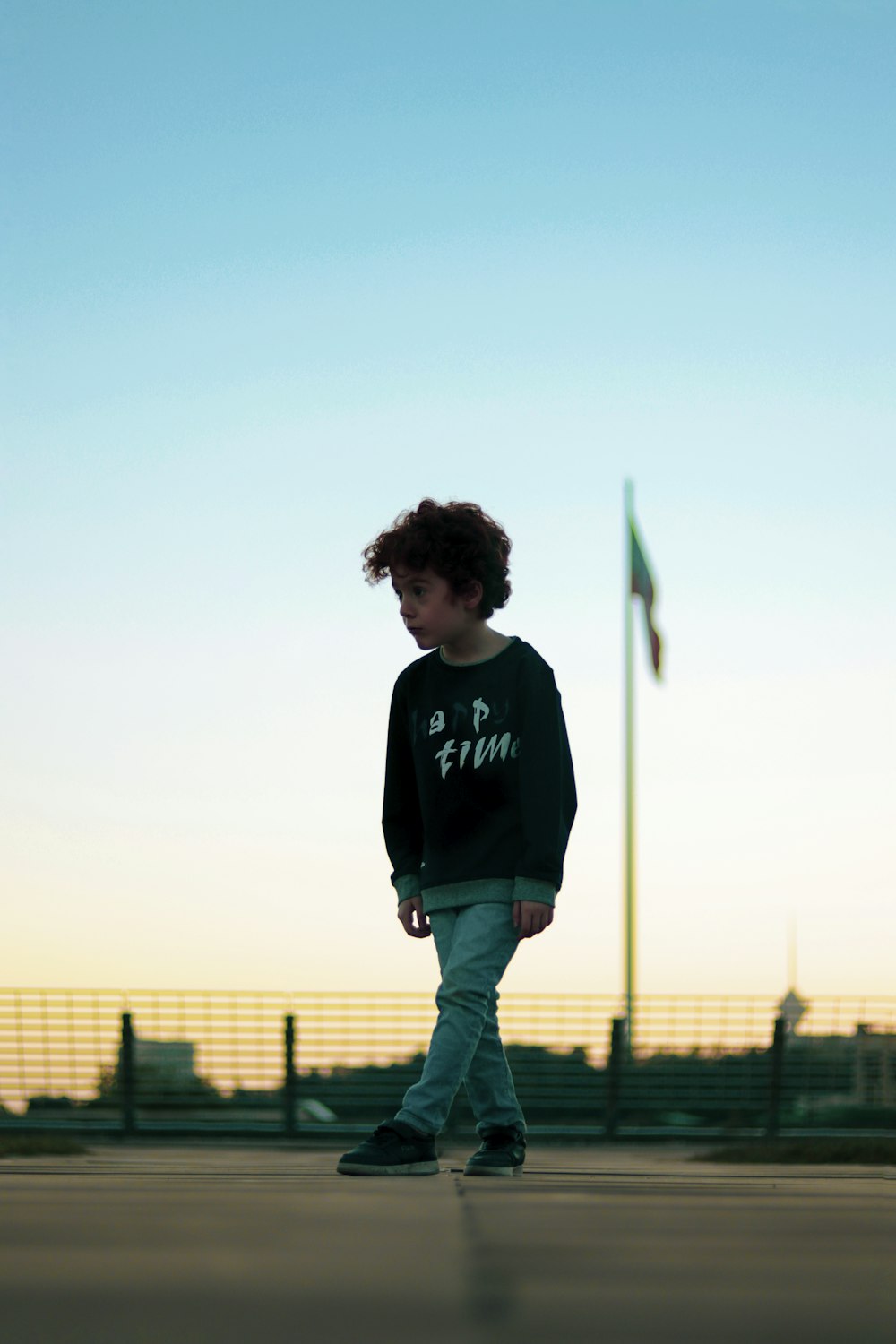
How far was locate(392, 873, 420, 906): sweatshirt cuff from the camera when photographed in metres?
3.63

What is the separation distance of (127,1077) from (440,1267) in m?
9.20

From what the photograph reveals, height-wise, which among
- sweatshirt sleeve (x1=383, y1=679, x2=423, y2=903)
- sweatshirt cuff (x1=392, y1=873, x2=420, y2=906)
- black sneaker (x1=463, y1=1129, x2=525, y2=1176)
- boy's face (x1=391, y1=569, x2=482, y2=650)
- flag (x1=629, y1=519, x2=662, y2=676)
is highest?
flag (x1=629, y1=519, x2=662, y2=676)

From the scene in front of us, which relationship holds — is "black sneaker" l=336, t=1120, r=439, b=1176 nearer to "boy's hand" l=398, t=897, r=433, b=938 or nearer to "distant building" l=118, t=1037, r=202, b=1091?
"boy's hand" l=398, t=897, r=433, b=938

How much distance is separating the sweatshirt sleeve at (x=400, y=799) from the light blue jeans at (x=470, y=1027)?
9.1 inches

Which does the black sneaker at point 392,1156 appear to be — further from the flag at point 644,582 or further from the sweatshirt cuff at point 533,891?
the flag at point 644,582

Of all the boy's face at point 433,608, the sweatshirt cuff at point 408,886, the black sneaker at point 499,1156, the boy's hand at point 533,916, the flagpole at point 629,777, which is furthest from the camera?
the flagpole at point 629,777

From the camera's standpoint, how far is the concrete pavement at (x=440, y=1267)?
1.12m

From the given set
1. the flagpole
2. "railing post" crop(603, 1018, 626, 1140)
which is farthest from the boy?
the flagpole

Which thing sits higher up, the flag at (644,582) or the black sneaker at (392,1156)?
the flag at (644,582)

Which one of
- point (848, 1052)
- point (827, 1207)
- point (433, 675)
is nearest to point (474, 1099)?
point (433, 675)

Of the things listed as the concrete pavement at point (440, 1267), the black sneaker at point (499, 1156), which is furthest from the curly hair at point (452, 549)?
the concrete pavement at point (440, 1267)

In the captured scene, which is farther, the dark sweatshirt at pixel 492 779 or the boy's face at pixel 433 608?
the boy's face at pixel 433 608

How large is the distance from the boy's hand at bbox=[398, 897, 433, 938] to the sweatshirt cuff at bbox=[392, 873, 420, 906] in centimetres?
1

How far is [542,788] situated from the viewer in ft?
10.9
